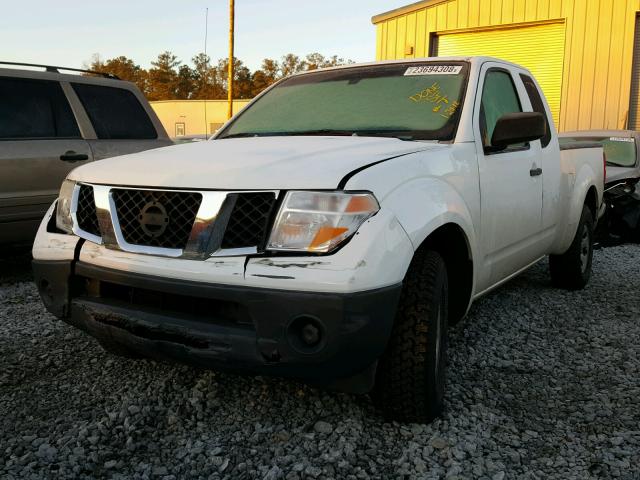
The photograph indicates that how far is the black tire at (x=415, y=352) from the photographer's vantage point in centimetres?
240

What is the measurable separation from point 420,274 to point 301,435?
0.81m

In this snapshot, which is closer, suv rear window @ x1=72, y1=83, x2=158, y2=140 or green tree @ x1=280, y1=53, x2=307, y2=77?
suv rear window @ x1=72, y1=83, x2=158, y2=140

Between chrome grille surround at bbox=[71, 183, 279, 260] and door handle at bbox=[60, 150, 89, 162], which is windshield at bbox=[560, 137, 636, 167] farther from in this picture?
chrome grille surround at bbox=[71, 183, 279, 260]

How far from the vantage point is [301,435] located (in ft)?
8.29

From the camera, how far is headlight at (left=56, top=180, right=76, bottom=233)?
2709 millimetres

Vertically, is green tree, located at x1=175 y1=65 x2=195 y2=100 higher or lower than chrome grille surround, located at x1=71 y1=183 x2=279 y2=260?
higher

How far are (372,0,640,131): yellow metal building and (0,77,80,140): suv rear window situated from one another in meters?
10.8

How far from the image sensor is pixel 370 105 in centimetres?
340

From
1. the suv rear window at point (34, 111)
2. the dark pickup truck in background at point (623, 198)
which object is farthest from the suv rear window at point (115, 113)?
the dark pickup truck in background at point (623, 198)

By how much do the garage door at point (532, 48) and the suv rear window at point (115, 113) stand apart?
9.83 m

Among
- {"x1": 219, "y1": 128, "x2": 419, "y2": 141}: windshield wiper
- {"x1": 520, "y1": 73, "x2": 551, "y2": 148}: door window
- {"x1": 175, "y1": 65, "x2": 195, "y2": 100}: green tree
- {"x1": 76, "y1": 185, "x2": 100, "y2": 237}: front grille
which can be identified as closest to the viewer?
{"x1": 76, "y1": 185, "x2": 100, "y2": 237}: front grille

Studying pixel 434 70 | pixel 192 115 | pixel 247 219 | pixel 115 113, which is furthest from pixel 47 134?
pixel 192 115

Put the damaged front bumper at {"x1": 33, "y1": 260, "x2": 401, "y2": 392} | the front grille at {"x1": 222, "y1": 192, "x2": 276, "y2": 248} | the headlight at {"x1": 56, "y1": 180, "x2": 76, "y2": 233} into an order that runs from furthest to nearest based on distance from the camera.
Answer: the headlight at {"x1": 56, "y1": 180, "x2": 76, "y2": 233}, the front grille at {"x1": 222, "y1": 192, "x2": 276, "y2": 248}, the damaged front bumper at {"x1": 33, "y1": 260, "x2": 401, "y2": 392}

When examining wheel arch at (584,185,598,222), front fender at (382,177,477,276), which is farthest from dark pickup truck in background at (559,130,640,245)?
front fender at (382,177,477,276)
